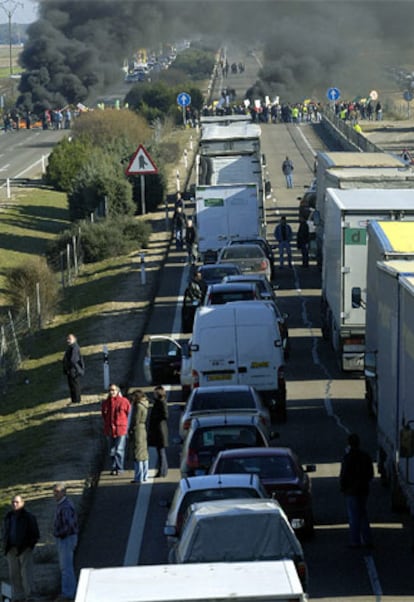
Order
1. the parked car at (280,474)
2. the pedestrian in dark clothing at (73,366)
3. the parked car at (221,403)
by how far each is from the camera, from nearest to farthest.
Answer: the parked car at (280,474) < the parked car at (221,403) < the pedestrian in dark clothing at (73,366)

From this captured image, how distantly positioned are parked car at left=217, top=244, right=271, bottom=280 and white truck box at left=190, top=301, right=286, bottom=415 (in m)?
11.8

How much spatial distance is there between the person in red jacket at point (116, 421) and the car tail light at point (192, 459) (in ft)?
7.11

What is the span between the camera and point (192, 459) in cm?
1772

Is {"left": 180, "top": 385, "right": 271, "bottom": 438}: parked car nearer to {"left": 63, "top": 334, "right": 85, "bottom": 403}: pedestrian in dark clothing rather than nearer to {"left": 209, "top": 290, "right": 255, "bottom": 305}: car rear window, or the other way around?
{"left": 63, "top": 334, "right": 85, "bottom": 403}: pedestrian in dark clothing

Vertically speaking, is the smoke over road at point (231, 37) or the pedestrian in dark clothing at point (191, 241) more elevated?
the smoke over road at point (231, 37)

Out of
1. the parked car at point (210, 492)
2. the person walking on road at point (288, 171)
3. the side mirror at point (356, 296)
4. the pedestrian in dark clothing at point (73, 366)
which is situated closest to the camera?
the parked car at point (210, 492)

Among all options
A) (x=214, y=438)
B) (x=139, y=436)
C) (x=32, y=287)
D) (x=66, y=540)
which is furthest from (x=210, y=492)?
(x=32, y=287)

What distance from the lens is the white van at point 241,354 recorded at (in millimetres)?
22984

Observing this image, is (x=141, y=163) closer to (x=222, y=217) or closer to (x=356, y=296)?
(x=222, y=217)

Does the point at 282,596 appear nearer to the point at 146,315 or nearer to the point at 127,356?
the point at 127,356

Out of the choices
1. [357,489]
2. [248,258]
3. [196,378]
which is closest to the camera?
[357,489]

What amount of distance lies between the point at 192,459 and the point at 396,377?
8.92 feet

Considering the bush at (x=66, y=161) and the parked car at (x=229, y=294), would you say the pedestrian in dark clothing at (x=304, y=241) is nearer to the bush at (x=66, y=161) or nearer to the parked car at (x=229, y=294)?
the parked car at (x=229, y=294)

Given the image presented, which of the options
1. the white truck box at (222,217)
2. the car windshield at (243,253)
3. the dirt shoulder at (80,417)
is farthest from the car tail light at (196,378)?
the white truck box at (222,217)
